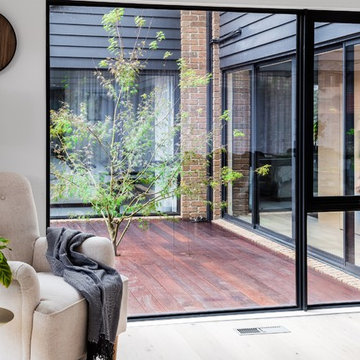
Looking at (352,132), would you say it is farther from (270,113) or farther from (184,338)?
(184,338)

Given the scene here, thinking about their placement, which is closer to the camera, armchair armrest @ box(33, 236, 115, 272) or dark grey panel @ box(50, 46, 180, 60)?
armchair armrest @ box(33, 236, 115, 272)

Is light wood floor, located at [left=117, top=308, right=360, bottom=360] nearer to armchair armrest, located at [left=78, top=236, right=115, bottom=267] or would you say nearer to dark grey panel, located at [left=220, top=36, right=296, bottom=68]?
armchair armrest, located at [left=78, top=236, right=115, bottom=267]

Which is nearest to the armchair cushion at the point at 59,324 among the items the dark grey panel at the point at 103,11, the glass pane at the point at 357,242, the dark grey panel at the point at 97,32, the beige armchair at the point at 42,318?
the beige armchair at the point at 42,318

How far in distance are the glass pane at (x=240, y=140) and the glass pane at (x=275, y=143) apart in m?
0.08

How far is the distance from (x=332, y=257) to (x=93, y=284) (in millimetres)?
2147

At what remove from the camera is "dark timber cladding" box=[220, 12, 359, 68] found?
15.2 ft

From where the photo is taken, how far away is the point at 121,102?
4496 millimetres

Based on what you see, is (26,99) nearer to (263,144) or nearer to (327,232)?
(263,144)

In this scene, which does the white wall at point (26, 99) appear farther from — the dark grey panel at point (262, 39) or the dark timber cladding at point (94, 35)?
the dark grey panel at point (262, 39)

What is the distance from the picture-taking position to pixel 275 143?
4766 millimetres

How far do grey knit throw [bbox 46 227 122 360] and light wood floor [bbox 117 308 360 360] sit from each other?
0.44 metres

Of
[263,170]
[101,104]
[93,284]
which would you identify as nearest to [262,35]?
[263,170]

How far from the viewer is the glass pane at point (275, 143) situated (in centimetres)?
472

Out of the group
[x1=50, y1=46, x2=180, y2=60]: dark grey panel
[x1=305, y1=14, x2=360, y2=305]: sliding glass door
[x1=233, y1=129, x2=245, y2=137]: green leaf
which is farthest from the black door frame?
[x1=50, y1=46, x2=180, y2=60]: dark grey panel
